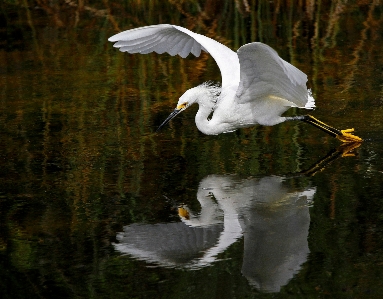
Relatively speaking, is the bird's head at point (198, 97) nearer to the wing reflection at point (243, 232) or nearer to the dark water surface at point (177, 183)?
the dark water surface at point (177, 183)

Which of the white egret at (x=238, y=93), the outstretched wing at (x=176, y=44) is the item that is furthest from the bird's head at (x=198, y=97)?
the outstretched wing at (x=176, y=44)

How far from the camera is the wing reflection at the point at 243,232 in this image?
436 centimetres

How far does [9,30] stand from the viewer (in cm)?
1120

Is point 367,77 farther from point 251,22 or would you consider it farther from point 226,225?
point 226,225

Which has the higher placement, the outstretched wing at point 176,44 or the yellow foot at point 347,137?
the outstretched wing at point 176,44

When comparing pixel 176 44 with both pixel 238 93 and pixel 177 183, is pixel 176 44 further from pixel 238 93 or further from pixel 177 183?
pixel 177 183

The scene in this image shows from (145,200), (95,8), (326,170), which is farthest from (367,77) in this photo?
(95,8)

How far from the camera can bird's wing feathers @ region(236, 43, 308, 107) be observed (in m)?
5.11

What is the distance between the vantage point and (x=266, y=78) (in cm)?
587

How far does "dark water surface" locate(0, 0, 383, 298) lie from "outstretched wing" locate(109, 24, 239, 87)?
61 cm

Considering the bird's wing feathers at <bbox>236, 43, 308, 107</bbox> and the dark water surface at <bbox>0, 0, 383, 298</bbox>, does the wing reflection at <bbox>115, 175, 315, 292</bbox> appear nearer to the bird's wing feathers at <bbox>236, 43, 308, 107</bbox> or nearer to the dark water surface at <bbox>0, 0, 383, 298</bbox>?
the dark water surface at <bbox>0, 0, 383, 298</bbox>

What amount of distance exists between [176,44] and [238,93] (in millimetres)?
1275

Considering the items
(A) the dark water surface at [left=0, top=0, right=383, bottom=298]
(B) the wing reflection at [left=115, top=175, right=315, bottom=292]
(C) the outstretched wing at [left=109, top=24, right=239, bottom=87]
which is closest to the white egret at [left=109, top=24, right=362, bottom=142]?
(C) the outstretched wing at [left=109, top=24, right=239, bottom=87]

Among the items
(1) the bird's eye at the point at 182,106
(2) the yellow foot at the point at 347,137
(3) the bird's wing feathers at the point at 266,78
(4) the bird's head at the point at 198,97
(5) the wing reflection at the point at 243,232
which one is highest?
(3) the bird's wing feathers at the point at 266,78
